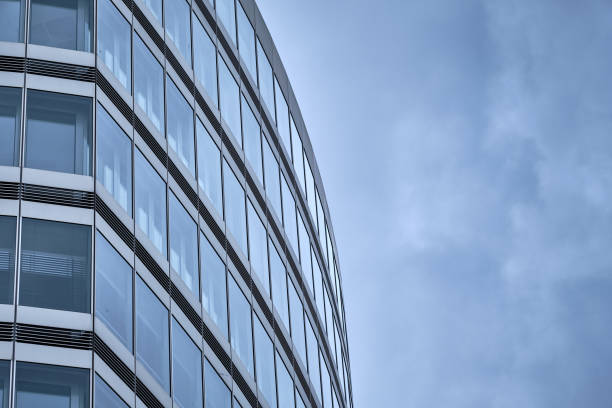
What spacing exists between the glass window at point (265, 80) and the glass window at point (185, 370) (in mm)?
14743

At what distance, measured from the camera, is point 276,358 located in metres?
40.3

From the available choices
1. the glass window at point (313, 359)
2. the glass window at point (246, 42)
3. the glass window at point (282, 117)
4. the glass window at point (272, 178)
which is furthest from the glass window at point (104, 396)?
the glass window at point (282, 117)

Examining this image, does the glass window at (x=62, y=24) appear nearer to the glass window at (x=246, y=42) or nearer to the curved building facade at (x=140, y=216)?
the curved building facade at (x=140, y=216)

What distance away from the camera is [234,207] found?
3903 cm

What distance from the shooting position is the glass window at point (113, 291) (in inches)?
1108

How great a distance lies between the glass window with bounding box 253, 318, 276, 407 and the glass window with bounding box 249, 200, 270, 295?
6.14ft

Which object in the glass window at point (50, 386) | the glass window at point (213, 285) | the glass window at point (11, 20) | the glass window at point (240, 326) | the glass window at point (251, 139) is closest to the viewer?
the glass window at point (50, 386)

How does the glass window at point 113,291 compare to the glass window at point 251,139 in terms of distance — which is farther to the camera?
the glass window at point 251,139

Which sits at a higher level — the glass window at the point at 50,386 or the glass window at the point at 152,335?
the glass window at the point at 152,335

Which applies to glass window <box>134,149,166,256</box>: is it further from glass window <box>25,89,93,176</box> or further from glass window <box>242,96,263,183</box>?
glass window <box>242,96,263,183</box>

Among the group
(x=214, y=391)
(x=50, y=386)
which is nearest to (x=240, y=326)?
(x=214, y=391)

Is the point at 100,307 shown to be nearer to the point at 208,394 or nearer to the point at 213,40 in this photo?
the point at 208,394

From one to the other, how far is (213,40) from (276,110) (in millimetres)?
7085

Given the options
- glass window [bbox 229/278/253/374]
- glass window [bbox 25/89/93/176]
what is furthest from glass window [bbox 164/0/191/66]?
glass window [bbox 229/278/253/374]
